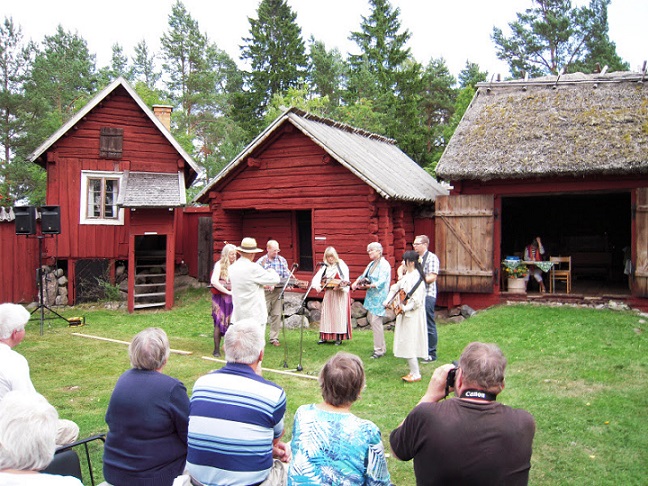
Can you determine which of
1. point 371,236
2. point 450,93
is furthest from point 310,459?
point 450,93

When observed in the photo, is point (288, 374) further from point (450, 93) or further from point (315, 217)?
point (450, 93)

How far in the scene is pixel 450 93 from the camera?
35281mm

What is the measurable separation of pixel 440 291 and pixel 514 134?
3.91m

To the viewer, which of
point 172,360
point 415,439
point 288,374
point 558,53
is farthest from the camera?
point 558,53

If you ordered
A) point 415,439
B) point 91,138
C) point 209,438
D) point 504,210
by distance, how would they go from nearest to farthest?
point 415,439 → point 209,438 → point 91,138 → point 504,210

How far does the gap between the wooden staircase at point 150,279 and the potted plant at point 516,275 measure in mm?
8689

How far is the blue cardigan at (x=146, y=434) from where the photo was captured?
11.7 ft

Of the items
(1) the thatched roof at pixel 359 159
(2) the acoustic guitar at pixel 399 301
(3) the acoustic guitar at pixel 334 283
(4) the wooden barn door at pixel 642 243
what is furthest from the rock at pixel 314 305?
(4) the wooden barn door at pixel 642 243

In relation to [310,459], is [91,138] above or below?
above

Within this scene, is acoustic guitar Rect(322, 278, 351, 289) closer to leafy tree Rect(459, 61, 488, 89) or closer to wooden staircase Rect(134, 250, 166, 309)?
wooden staircase Rect(134, 250, 166, 309)

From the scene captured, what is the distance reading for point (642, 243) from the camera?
11.7 meters

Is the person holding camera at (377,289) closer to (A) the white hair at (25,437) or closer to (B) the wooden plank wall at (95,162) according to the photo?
(A) the white hair at (25,437)

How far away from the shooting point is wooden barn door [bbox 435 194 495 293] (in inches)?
513

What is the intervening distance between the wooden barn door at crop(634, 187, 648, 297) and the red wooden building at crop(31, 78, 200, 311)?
1060 cm
